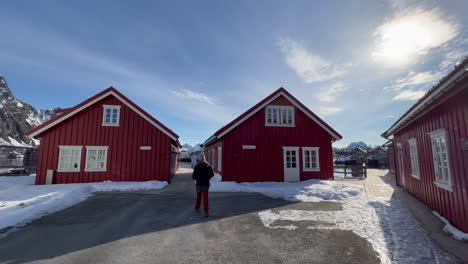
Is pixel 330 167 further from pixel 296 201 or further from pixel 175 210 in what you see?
pixel 175 210

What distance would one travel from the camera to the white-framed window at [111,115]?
44.8 ft

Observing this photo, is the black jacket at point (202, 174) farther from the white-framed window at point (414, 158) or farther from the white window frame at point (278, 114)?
the white-framed window at point (414, 158)

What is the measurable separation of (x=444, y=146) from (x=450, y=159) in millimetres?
675

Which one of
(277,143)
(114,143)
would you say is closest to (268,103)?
(277,143)

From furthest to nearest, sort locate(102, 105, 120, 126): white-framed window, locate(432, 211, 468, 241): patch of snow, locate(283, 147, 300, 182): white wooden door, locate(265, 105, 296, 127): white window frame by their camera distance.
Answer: locate(265, 105, 296, 127): white window frame < locate(283, 147, 300, 182): white wooden door < locate(102, 105, 120, 126): white-framed window < locate(432, 211, 468, 241): patch of snow

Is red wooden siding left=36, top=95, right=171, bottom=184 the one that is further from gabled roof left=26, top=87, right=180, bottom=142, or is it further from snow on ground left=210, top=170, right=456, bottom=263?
snow on ground left=210, top=170, right=456, bottom=263

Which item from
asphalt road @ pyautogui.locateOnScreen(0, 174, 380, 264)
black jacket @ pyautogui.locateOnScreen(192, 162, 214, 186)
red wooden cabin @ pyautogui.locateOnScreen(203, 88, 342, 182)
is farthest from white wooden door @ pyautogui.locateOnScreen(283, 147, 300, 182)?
black jacket @ pyautogui.locateOnScreen(192, 162, 214, 186)

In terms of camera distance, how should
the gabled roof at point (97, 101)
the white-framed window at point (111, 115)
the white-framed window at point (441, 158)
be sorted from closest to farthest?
the white-framed window at point (441, 158) → the gabled roof at point (97, 101) → the white-framed window at point (111, 115)

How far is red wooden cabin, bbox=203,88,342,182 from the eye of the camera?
13.8m

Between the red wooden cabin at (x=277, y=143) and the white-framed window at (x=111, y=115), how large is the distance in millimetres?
6857

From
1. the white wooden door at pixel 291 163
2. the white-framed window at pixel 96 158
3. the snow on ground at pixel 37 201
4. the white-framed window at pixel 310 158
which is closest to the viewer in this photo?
the snow on ground at pixel 37 201

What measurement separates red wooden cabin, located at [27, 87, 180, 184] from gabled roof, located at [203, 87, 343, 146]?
370cm

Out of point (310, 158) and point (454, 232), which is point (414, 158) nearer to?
point (454, 232)

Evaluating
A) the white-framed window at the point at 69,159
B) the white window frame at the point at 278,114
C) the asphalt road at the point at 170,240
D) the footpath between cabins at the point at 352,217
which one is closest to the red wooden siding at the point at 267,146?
the white window frame at the point at 278,114
